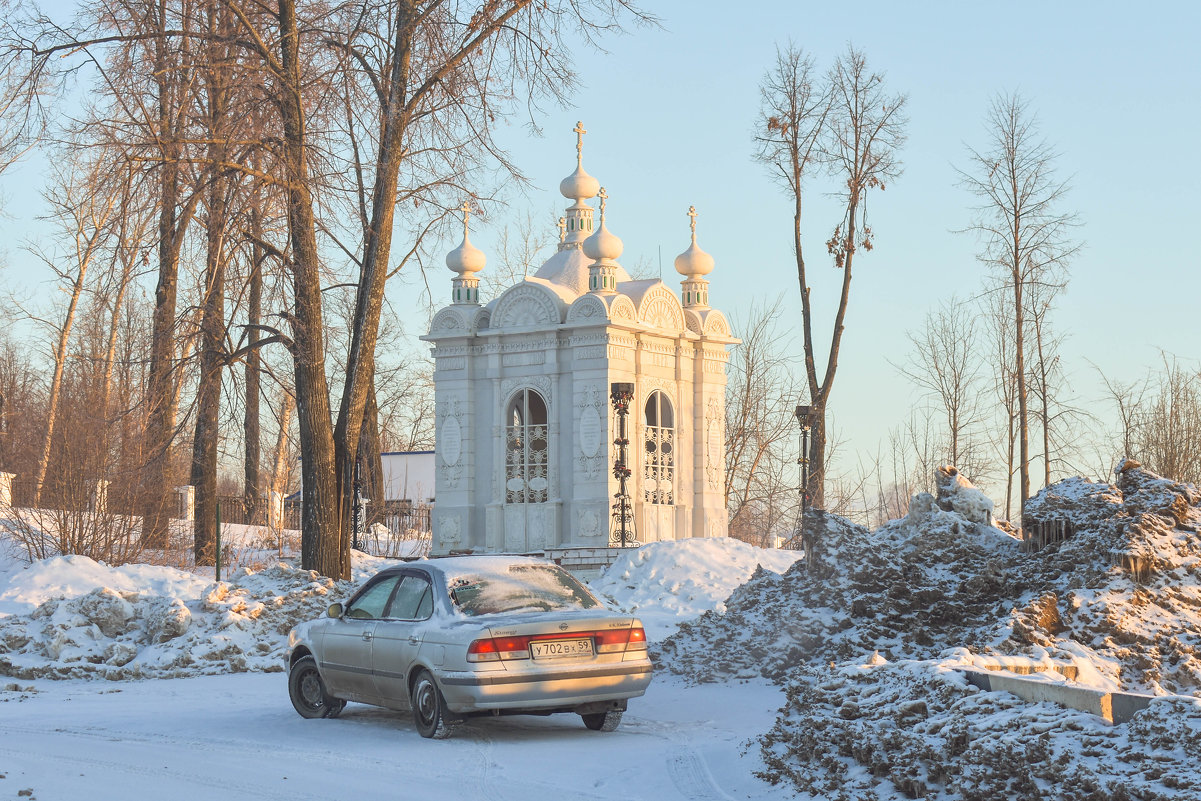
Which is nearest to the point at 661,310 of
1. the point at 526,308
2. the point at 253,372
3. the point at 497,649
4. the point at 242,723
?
the point at 526,308

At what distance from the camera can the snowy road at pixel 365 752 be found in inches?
316

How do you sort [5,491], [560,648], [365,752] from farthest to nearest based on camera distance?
[5,491] < [560,648] < [365,752]

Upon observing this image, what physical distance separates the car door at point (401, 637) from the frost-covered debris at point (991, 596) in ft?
11.8

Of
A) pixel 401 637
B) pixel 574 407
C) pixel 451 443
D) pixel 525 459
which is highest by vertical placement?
pixel 574 407

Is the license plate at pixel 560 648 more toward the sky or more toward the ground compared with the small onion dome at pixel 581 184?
more toward the ground

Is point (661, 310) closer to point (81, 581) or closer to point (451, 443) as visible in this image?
point (451, 443)

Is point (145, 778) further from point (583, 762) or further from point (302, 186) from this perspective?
point (302, 186)

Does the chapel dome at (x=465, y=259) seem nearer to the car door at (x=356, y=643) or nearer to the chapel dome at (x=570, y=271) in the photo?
the chapel dome at (x=570, y=271)

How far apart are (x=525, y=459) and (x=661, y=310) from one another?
404 cm

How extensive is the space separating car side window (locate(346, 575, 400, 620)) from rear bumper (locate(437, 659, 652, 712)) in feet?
4.67

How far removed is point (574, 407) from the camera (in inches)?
1040

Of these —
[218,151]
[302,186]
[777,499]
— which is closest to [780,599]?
[302,186]

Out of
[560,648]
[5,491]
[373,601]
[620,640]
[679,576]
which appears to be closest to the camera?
[560,648]

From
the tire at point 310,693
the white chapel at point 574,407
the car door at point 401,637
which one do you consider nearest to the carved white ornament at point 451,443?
the white chapel at point 574,407
